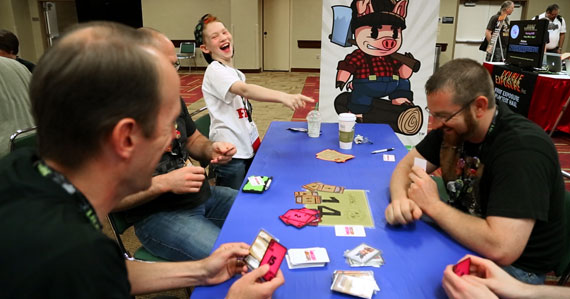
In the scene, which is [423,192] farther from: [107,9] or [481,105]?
[107,9]

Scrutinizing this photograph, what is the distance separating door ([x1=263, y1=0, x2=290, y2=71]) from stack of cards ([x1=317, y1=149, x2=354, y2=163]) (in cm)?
1036

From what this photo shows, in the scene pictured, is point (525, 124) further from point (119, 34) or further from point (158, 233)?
point (158, 233)

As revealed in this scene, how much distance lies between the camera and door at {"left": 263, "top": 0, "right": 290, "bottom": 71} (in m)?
11.6

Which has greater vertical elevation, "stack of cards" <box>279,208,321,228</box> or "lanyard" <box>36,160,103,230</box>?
"lanyard" <box>36,160,103,230</box>

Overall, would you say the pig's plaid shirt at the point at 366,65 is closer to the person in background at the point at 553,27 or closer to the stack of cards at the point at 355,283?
the stack of cards at the point at 355,283

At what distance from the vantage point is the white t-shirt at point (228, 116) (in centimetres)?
227

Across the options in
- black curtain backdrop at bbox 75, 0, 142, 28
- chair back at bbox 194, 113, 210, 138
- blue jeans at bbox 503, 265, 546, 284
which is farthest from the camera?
black curtain backdrop at bbox 75, 0, 142, 28

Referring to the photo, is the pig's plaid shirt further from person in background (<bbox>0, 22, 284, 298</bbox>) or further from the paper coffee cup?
person in background (<bbox>0, 22, 284, 298</bbox>)

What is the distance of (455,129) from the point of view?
4.54 feet

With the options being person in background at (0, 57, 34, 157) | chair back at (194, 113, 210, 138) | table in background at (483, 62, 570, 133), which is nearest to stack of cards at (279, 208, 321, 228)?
chair back at (194, 113, 210, 138)

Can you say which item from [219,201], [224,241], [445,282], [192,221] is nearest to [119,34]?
[224,241]

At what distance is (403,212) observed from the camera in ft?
4.26

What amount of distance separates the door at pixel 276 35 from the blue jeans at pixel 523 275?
1131 centimetres

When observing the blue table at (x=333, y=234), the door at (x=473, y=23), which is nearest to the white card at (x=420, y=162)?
the blue table at (x=333, y=234)
